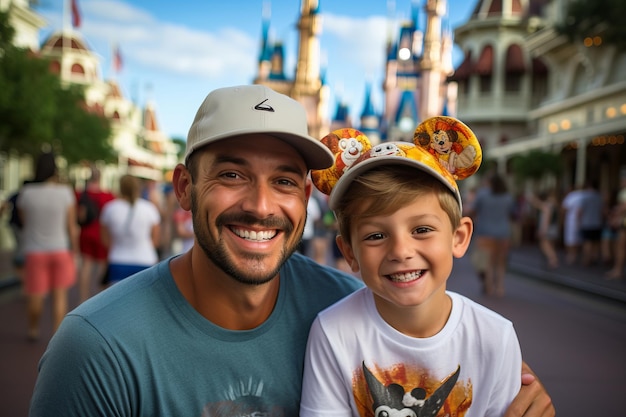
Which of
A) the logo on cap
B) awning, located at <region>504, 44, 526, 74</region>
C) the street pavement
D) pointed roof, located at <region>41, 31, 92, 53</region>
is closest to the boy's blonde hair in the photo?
the logo on cap

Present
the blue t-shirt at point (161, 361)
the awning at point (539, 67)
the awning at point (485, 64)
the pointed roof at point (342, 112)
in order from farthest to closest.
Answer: the pointed roof at point (342, 112)
the awning at point (485, 64)
the awning at point (539, 67)
the blue t-shirt at point (161, 361)

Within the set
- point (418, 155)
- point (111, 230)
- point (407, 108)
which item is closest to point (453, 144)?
point (418, 155)

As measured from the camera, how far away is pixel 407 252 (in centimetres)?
189

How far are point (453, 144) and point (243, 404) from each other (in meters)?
1.17

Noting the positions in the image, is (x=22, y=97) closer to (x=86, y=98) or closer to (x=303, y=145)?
(x=303, y=145)

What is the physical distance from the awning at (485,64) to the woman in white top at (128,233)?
30.3 m

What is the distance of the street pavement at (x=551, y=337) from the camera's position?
489cm

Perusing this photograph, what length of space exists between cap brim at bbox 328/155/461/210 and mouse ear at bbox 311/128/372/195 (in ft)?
0.58

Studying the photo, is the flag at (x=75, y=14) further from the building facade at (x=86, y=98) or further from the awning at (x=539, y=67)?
the awning at (x=539, y=67)

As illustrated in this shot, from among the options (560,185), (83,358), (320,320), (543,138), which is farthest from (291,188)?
(560,185)

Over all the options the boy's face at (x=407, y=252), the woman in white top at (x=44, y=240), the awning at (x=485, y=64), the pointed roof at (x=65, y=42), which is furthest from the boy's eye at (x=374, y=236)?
the pointed roof at (x=65, y=42)

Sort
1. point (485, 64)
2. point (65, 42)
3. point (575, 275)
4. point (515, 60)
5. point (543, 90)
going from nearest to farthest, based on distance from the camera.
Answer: point (575, 275)
point (515, 60)
point (485, 64)
point (543, 90)
point (65, 42)

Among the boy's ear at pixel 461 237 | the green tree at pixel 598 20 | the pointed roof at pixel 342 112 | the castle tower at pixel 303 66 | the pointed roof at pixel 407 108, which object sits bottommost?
the boy's ear at pixel 461 237

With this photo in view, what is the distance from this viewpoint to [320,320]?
2.06 m
